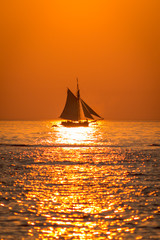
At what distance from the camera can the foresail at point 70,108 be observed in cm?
18012

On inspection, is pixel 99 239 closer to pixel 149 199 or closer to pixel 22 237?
pixel 22 237

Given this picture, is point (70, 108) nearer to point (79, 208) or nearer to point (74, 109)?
point (74, 109)

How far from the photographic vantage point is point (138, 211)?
738 inches

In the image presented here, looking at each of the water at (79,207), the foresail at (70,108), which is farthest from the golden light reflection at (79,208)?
the foresail at (70,108)

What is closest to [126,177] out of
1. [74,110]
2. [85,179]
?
[85,179]

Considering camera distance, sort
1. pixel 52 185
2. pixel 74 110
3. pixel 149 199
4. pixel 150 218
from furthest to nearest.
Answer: pixel 74 110, pixel 52 185, pixel 149 199, pixel 150 218

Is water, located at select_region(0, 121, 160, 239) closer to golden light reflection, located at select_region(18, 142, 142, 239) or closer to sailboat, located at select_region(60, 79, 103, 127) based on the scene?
golden light reflection, located at select_region(18, 142, 142, 239)

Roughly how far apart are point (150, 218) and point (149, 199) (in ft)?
14.2

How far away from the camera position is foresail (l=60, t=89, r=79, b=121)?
180125mm

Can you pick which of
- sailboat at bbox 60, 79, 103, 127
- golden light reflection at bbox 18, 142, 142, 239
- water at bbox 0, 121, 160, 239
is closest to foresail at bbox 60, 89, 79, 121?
sailboat at bbox 60, 79, 103, 127

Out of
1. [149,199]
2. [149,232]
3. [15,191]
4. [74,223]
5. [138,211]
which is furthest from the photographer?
[15,191]

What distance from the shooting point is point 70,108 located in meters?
182

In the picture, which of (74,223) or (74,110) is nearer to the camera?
(74,223)

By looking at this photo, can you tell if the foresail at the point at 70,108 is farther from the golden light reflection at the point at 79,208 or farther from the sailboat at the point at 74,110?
the golden light reflection at the point at 79,208
